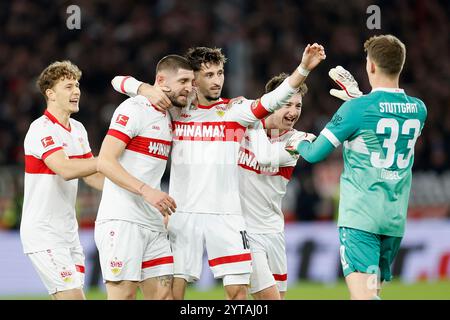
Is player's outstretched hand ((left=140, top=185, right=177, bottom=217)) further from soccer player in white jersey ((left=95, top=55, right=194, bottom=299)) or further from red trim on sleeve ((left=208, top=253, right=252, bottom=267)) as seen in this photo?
red trim on sleeve ((left=208, top=253, right=252, bottom=267))

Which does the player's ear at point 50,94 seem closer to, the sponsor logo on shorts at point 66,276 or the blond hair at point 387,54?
the sponsor logo on shorts at point 66,276

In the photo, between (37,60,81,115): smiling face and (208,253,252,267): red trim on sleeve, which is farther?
(37,60,81,115): smiling face

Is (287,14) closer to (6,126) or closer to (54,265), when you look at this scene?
(6,126)

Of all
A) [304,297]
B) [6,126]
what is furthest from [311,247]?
[6,126]

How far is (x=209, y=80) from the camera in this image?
24.3 ft

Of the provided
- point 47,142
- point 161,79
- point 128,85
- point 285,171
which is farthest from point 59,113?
point 285,171

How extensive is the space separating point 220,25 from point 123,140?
11867 mm

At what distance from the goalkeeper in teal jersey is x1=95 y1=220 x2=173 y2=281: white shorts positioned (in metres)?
1.45

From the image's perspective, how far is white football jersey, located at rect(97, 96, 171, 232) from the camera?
23.2 feet

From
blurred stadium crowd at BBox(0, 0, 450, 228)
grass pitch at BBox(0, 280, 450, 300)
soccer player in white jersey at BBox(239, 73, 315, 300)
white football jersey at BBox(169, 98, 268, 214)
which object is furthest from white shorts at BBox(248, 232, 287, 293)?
blurred stadium crowd at BBox(0, 0, 450, 228)

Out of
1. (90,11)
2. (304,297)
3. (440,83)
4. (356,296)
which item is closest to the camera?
(356,296)

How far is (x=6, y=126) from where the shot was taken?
15781 millimetres

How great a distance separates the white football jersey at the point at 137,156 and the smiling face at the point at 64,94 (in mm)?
636

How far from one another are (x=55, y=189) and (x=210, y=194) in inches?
48.5
